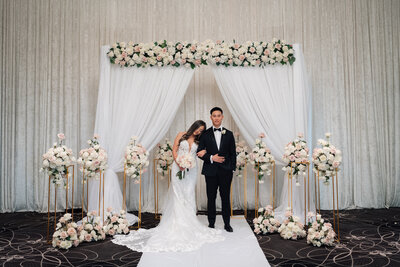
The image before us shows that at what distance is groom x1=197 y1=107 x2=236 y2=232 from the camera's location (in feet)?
14.7

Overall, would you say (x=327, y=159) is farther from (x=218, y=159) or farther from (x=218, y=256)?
(x=218, y=256)

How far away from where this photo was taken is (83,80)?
623 cm

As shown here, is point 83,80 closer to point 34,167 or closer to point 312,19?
point 34,167

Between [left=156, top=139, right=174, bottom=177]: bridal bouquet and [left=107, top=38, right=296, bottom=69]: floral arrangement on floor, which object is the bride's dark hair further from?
[left=107, top=38, right=296, bottom=69]: floral arrangement on floor

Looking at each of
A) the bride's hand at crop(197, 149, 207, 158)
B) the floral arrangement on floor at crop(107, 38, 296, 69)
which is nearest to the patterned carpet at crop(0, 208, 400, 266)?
the bride's hand at crop(197, 149, 207, 158)

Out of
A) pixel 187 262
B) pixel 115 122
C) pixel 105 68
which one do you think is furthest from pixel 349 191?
pixel 105 68

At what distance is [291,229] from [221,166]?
124cm

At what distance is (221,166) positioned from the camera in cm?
448

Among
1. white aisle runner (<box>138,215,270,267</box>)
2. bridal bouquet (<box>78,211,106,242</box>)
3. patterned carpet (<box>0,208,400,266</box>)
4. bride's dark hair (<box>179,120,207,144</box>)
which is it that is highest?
bride's dark hair (<box>179,120,207,144</box>)

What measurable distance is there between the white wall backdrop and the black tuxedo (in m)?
1.58

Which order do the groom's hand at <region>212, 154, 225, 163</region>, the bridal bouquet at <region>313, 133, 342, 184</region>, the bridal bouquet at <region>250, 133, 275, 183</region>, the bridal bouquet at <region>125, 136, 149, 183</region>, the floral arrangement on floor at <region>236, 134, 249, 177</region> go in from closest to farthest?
the bridal bouquet at <region>313, 133, 342, 184</region>
the groom's hand at <region>212, 154, 225, 163</region>
the bridal bouquet at <region>125, 136, 149, 183</region>
the bridal bouquet at <region>250, 133, 275, 183</region>
the floral arrangement on floor at <region>236, 134, 249, 177</region>

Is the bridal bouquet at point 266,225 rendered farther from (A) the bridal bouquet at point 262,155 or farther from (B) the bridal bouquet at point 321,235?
(A) the bridal bouquet at point 262,155

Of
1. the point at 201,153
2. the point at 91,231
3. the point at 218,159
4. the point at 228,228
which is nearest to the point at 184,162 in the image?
the point at 201,153

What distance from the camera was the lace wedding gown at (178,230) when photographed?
3822mm
